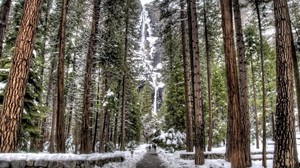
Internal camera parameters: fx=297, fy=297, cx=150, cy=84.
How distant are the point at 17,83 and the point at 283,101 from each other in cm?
602

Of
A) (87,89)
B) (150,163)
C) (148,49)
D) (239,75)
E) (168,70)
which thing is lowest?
(150,163)

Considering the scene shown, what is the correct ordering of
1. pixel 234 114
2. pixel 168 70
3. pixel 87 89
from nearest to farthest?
1. pixel 234 114
2. pixel 87 89
3. pixel 168 70

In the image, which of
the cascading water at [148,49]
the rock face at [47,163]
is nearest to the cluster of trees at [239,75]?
the rock face at [47,163]

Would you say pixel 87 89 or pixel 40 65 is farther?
pixel 40 65

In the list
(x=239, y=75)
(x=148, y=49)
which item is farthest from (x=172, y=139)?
(x=148, y=49)

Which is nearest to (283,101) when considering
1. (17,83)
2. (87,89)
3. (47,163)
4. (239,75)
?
(239,75)

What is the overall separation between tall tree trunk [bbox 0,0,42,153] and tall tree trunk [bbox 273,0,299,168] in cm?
581

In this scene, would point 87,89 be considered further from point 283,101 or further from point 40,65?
point 283,101

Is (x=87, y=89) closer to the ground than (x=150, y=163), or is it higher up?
higher up

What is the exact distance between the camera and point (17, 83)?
6.73m

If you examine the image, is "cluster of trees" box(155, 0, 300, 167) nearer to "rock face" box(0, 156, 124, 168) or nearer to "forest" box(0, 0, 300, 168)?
"forest" box(0, 0, 300, 168)

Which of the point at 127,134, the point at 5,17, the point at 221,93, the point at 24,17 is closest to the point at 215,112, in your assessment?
the point at 221,93

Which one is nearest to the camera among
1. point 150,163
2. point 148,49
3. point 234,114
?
point 234,114

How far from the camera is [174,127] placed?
25688mm
